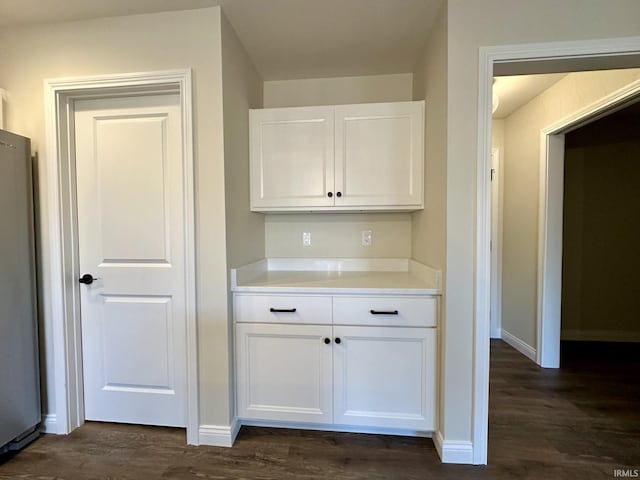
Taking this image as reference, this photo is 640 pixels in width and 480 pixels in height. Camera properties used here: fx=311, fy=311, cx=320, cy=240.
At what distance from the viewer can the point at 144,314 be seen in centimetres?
190

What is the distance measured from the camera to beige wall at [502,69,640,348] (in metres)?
2.59

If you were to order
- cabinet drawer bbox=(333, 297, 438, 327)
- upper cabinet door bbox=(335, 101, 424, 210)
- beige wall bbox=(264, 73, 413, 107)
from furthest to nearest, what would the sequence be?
beige wall bbox=(264, 73, 413, 107) → upper cabinet door bbox=(335, 101, 424, 210) → cabinet drawer bbox=(333, 297, 438, 327)

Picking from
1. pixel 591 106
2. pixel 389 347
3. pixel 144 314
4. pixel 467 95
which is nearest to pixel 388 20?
pixel 467 95

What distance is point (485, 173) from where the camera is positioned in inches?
61.9

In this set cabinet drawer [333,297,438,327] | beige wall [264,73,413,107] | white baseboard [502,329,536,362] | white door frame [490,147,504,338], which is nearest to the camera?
cabinet drawer [333,297,438,327]

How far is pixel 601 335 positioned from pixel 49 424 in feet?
16.8

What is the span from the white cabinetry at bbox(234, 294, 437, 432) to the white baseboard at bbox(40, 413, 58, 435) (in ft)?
3.76

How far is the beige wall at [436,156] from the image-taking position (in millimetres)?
1656

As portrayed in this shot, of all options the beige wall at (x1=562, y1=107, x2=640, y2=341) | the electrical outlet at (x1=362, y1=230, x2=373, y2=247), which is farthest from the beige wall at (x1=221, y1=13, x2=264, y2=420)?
the beige wall at (x1=562, y1=107, x2=640, y2=341)

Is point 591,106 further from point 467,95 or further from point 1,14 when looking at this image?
point 1,14

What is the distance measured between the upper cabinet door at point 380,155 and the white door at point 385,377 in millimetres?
844

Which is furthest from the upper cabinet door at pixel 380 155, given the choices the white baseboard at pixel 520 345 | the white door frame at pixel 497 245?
the white baseboard at pixel 520 345

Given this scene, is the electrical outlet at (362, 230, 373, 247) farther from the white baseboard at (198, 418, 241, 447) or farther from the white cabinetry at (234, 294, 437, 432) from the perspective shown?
the white baseboard at (198, 418, 241, 447)

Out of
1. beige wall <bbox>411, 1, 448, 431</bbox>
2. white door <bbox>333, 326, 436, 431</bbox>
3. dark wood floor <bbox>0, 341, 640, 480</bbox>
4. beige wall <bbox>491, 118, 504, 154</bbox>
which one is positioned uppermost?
beige wall <bbox>491, 118, 504, 154</bbox>
